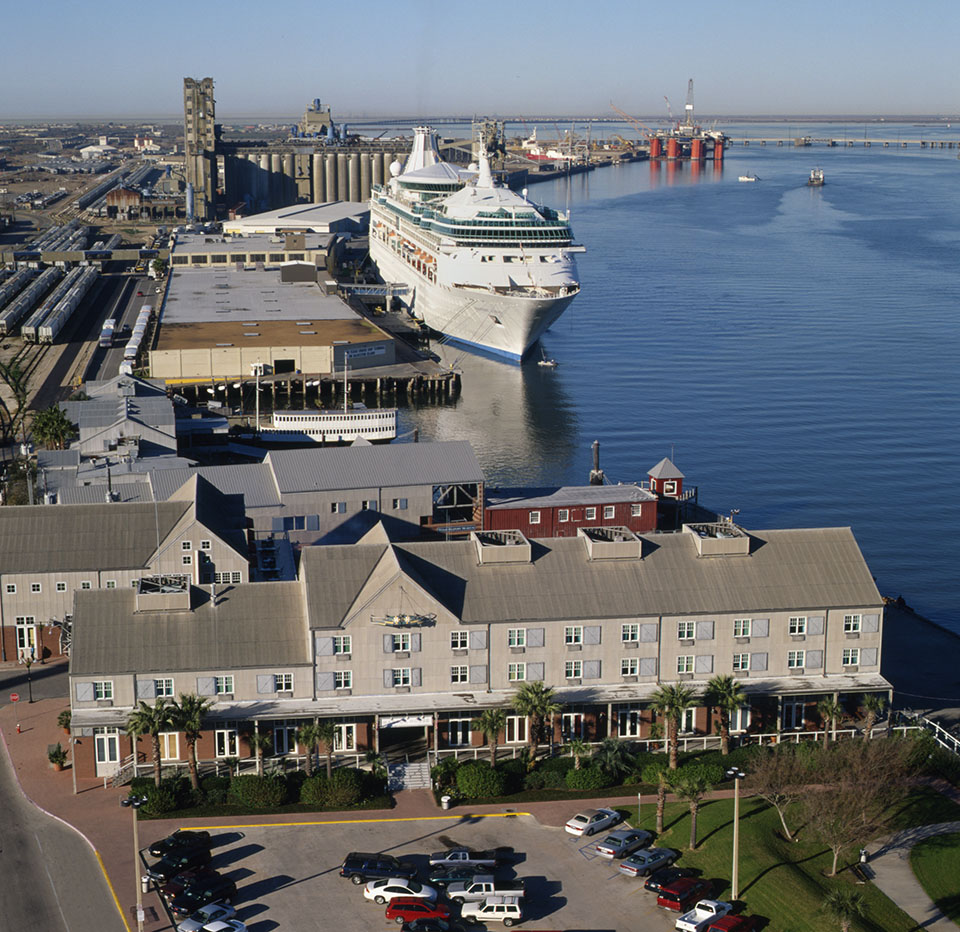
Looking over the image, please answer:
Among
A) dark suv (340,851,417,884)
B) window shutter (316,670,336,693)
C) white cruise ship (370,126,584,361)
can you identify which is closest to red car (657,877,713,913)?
dark suv (340,851,417,884)

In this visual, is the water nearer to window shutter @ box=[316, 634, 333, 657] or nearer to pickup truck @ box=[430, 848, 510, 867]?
window shutter @ box=[316, 634, 333, 657]

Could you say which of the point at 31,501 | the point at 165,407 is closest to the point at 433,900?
the point at 31,501

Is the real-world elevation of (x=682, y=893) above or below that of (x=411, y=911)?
above

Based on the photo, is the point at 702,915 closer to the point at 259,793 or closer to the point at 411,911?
the point at 411,911

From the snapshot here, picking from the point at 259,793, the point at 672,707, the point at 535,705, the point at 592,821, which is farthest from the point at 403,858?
the point at 672,707

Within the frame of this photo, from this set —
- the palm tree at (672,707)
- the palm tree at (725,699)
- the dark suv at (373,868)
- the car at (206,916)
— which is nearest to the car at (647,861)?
the palm tree at (672,707)
